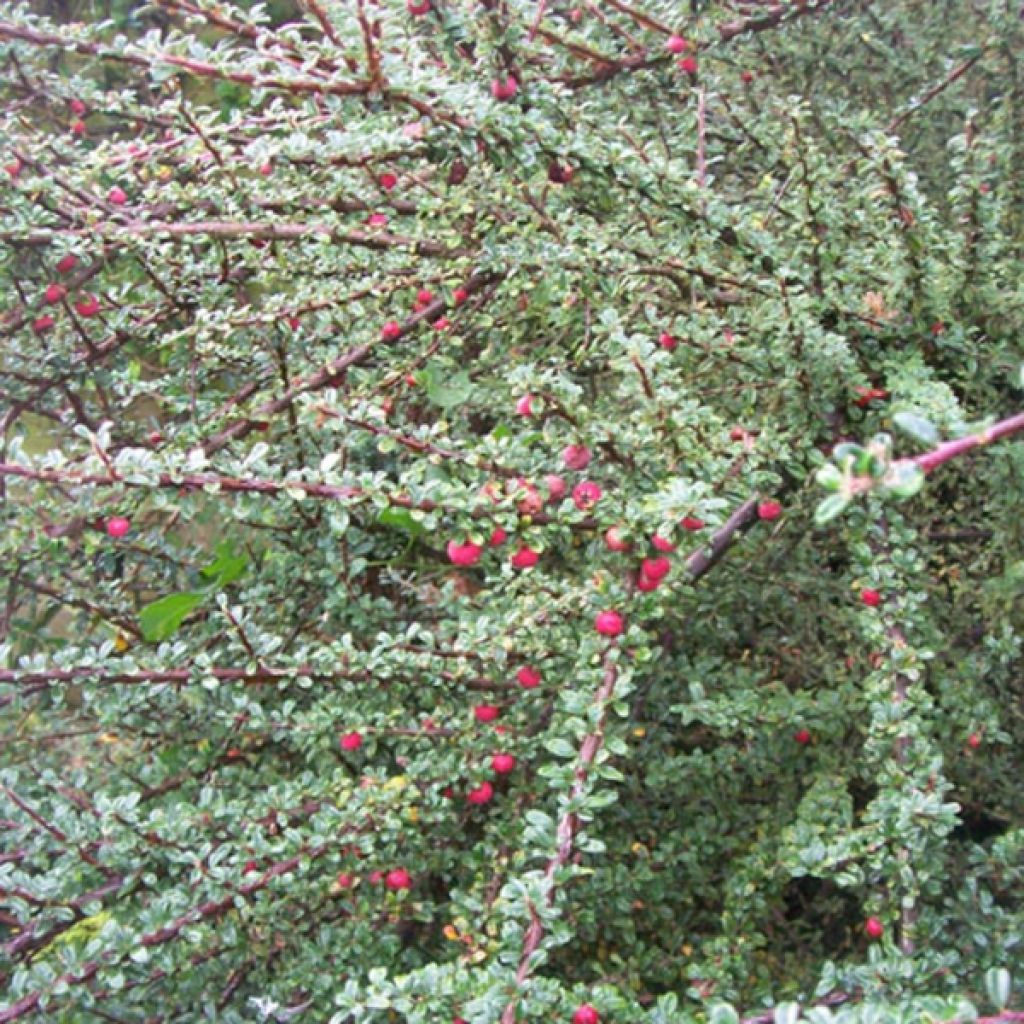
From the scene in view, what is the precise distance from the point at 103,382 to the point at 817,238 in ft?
3.91

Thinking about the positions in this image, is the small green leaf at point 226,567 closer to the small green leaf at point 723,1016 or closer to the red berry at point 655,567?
the red berry at point 655,567

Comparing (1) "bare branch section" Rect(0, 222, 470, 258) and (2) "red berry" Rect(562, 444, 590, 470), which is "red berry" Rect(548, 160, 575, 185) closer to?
(1) "bare branch section" Rect(0, 222, 470, 258)

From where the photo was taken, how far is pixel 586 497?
1244 millimetres

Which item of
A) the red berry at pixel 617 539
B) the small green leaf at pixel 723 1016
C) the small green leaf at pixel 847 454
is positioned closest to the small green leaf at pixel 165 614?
the red berry at pixel 617 539

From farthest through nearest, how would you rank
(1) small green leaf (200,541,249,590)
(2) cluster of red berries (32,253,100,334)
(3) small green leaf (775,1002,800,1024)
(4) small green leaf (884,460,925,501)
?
(1) small green leaf (200,541,249,590) → (2) cluster of red berries (32,253,100,334) → (3) small green leaf (775,1002,800,1024) → (4) small green leaf (884,460,925,501)

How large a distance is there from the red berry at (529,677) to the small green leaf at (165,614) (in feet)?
1.97

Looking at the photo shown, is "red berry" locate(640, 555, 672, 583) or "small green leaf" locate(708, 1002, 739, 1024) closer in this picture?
"small green leaf" locate(708, 1002, 739, 1024)

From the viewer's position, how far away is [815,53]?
228cm

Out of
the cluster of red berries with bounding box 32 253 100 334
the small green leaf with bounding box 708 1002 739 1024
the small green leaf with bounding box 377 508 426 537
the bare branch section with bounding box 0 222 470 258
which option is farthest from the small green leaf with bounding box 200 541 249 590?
the small green leaf with bounding box 708 1002 739 1024

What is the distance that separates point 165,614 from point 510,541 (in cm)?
71

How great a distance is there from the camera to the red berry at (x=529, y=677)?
1426 millimetres

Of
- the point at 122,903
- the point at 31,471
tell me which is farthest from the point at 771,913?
the point at 31,471

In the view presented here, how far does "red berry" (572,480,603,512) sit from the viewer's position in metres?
1.24

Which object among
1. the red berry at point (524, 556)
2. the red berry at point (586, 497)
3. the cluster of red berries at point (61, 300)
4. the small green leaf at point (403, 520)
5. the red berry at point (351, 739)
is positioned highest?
the cluster of red berries at point (61, 300)
